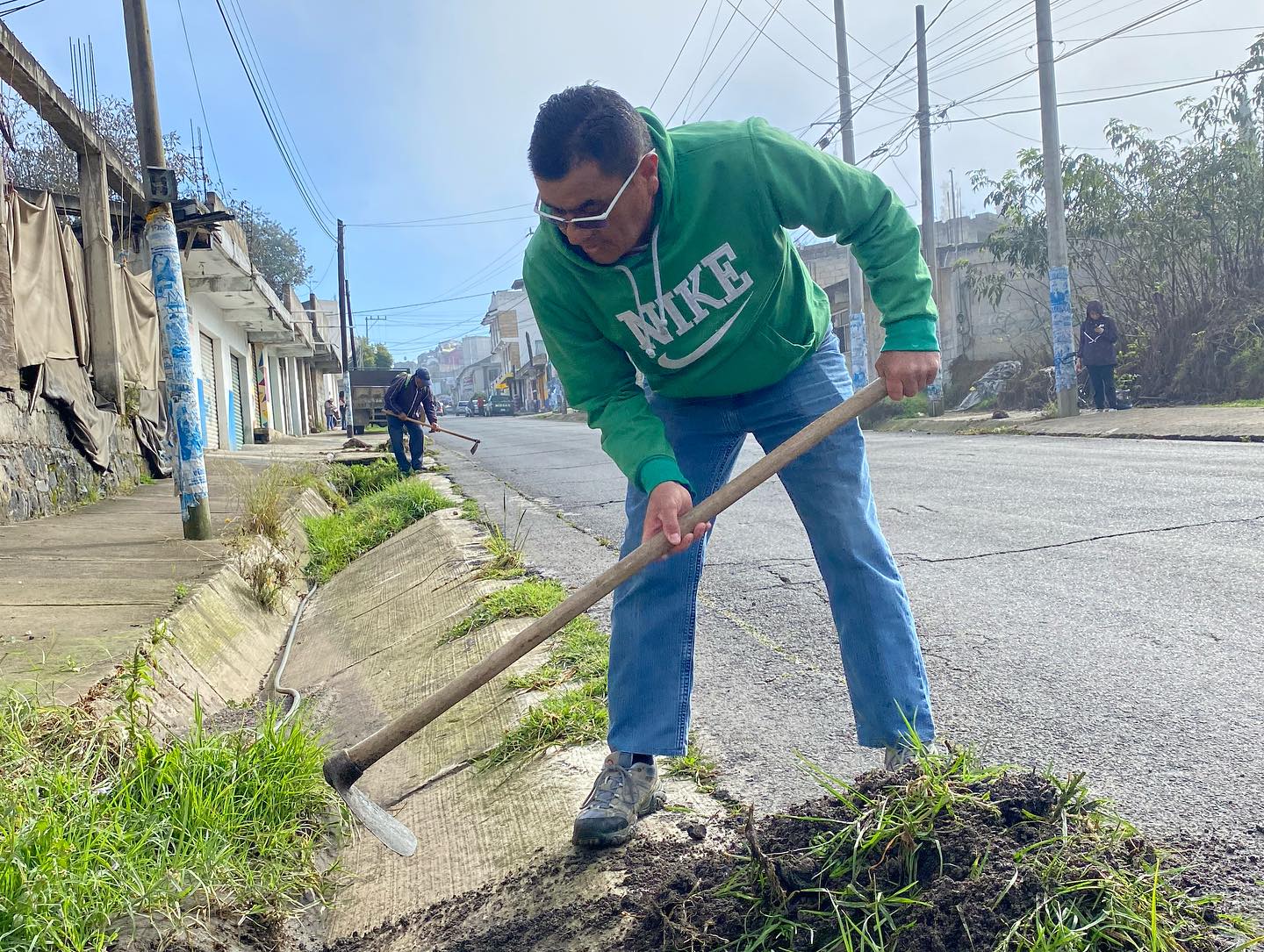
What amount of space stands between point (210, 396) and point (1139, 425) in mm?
16824

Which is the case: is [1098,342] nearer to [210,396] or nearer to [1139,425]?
[1139,425]

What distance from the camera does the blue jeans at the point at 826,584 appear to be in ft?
7.00

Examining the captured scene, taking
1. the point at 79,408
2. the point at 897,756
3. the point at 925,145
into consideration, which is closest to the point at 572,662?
the point at 897,756

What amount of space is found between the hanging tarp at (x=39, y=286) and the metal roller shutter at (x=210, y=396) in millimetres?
10573

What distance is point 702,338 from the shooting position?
220cm

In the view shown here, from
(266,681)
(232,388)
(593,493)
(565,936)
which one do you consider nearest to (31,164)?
(232,388)

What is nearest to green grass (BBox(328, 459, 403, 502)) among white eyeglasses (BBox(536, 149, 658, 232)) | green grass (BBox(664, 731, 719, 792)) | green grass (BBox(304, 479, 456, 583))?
green grass (BBox(304, 479, 456, 583))

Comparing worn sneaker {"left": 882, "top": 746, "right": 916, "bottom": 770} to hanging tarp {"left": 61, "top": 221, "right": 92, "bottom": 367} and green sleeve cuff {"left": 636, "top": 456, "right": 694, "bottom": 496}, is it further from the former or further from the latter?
hanging tarp {"left": 61, "top": 221, "right": 92, "bottom": 367}

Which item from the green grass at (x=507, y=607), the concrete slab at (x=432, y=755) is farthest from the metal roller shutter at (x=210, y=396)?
the green grass at (x=507, y=607)

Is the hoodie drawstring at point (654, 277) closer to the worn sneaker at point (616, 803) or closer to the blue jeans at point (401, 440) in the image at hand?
the worn sneaker at point (616, 803)

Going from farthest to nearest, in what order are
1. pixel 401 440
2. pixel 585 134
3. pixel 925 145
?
pixel 925 145
pixel 401 440
pixel 585 134

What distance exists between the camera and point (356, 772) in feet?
7.29

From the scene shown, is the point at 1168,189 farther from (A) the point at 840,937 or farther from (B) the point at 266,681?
(A) the point at 840,937

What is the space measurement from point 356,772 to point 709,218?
1.52m
